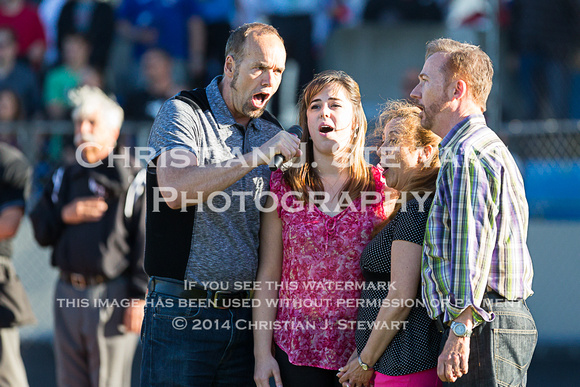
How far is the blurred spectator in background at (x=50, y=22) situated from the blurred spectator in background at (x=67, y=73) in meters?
0.27

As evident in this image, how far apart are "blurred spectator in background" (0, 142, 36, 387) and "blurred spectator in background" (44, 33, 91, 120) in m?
3.32

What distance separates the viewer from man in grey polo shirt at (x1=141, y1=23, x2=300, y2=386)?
2.89m

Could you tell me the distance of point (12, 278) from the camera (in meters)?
4.02

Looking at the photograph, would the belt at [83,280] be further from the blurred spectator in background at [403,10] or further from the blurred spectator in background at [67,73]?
the blurred spectator in background at [403,10]

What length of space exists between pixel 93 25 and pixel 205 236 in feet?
17.9

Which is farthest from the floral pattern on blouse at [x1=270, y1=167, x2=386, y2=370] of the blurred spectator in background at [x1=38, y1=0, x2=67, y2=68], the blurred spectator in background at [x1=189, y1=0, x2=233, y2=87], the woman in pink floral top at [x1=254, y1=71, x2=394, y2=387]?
the blurred spectator in background at [x1=38, y1=0, x2=67, y2=68]

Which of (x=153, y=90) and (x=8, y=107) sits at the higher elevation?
(x=153, y=90)

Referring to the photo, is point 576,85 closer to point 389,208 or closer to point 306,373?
point 389,208

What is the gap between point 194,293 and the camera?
9.59 ft

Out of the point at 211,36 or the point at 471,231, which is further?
the point at 211,36

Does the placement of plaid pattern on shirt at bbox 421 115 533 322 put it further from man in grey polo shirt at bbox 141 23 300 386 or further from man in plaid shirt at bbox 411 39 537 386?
man in grey polo shirt at bbox 141 23 300 386

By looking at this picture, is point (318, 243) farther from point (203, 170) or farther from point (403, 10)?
point (403, 10)

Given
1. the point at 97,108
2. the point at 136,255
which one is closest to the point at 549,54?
the point at 97,108

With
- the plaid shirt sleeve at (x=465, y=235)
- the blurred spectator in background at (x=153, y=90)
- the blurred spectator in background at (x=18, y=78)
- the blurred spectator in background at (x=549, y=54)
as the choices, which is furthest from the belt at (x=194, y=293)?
the blurred spectator in background at (x=549, y=54)
